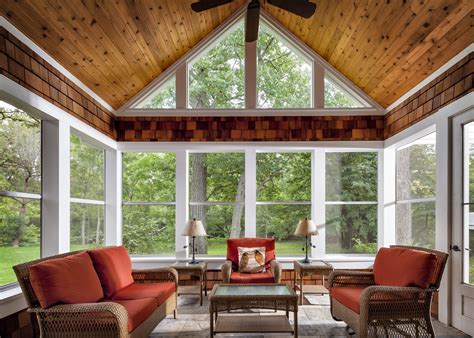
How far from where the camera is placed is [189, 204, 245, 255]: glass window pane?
21.6 ft

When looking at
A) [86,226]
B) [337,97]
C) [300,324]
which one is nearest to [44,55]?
[86,226]

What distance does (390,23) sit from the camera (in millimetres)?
4609

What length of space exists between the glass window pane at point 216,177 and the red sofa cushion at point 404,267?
2727 millimetres

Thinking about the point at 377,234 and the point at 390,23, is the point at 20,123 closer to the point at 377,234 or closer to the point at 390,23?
the point at 390,23

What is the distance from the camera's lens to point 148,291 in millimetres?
4156

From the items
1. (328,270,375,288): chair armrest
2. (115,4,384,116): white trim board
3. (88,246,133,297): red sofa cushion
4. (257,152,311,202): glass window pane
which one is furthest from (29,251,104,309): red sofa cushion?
(257,152,311,202): glass window pane

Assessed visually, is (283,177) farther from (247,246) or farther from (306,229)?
(247,246)

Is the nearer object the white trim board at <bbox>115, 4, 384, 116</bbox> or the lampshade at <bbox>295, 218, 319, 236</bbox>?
the lampshade at <bbox>295, 218, 319, 236</bbox>

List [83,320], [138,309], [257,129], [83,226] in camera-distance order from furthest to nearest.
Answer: [257,129] < [83,226] < [138,309] < [83,320]

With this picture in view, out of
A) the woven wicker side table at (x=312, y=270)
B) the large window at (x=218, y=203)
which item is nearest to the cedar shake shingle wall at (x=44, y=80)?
the large window at (x=218, y=203)

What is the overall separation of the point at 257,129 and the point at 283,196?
112 cm

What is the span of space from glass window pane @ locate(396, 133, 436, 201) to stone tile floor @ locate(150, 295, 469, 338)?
1.64 meters

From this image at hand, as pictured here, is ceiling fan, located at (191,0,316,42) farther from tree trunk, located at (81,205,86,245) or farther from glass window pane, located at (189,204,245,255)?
glass window pane, located at (189,204,245,255)

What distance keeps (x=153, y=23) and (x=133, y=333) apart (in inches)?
140
